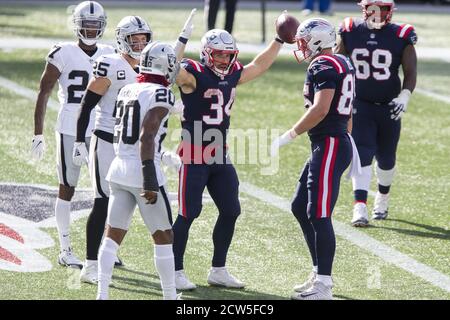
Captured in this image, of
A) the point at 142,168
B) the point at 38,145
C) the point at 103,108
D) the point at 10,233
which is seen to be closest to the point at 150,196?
the point at 142,168

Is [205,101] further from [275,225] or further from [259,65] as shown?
[275,225]

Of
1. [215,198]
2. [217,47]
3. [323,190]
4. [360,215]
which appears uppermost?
[217,47]

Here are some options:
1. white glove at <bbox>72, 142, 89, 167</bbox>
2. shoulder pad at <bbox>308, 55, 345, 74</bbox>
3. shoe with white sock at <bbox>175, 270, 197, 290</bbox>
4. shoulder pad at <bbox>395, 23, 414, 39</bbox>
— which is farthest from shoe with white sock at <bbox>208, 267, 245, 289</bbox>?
shoulder pad at <bbox>395, 23, 414, 39</bbox>

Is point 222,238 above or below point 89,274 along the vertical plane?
above

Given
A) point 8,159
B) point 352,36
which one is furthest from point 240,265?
point 8,159

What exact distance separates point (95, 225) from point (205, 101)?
110cm

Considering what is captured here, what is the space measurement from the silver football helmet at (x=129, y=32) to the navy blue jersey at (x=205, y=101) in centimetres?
33

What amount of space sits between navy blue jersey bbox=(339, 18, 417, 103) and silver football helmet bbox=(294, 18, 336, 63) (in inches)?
79.2

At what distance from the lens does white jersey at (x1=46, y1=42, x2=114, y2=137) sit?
25.0 ft

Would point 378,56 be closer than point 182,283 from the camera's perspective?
No

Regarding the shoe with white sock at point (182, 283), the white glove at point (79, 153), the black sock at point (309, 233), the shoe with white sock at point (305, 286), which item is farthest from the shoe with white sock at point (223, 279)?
the white glove at point (79, 153)

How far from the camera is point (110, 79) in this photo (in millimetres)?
7016
